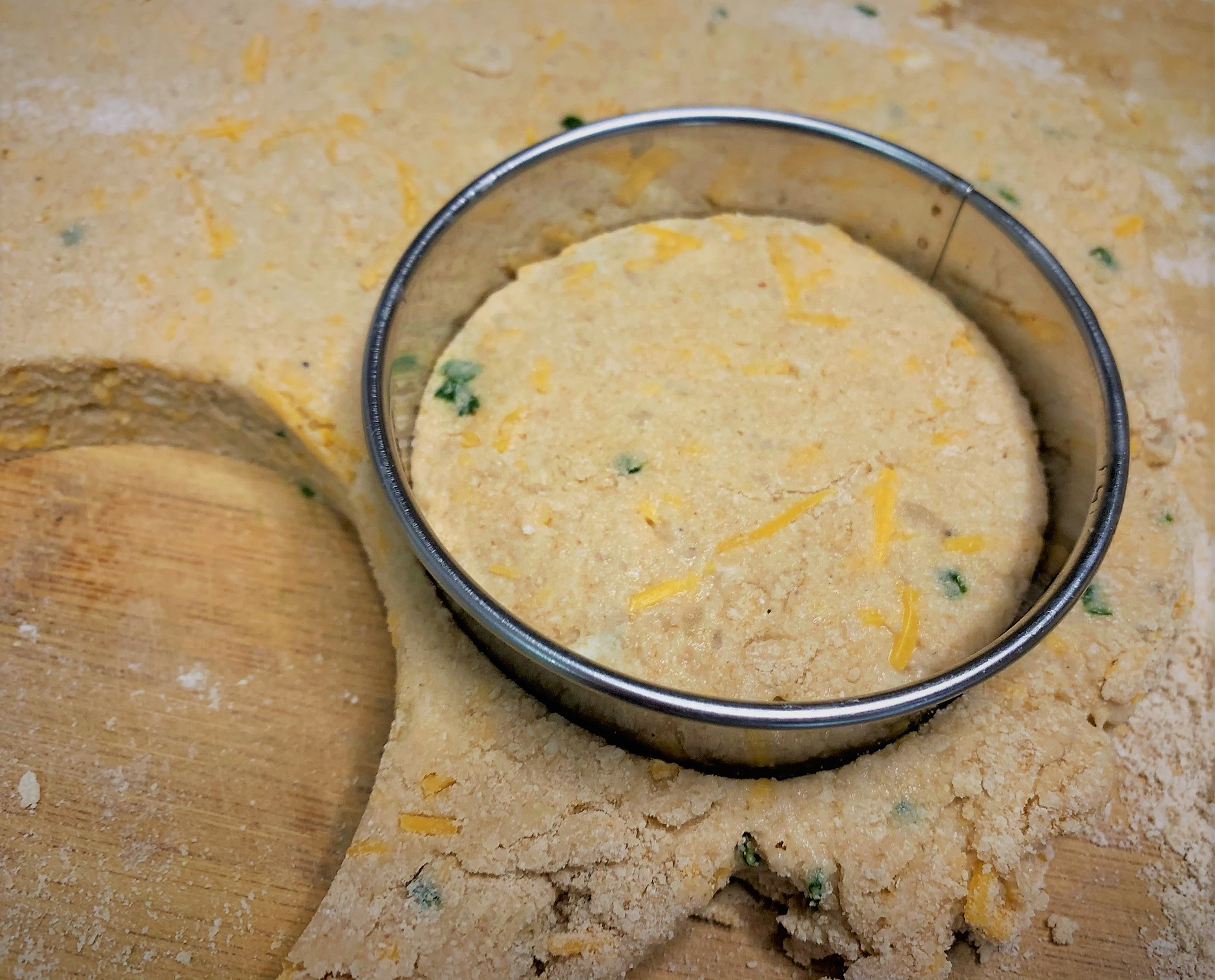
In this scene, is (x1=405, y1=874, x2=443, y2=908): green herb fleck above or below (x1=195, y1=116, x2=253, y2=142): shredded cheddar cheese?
below

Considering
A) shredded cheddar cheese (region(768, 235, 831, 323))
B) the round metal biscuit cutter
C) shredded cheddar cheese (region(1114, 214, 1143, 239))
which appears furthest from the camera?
shredded cheddar cheese (region(1114, 214, 1143, 239))

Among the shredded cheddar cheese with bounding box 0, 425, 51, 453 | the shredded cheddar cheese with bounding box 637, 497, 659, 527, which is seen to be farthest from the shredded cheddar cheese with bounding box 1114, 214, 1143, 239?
the shredded cheddar cheese with bounding box 0, 425, 51, 453

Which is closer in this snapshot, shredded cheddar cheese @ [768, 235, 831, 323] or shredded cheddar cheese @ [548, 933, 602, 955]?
shredded cheddar cheese @ [548, 933, 602, 955]

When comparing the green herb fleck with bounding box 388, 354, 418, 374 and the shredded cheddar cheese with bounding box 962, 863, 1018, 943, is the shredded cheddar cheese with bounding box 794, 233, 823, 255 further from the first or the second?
the shredded cheddar cheese with bounding box 962, 863, 1018, 943

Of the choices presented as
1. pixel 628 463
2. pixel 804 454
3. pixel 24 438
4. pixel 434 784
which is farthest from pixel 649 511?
pixel 24 438

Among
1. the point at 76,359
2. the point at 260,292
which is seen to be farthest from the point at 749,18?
the point at 76,359

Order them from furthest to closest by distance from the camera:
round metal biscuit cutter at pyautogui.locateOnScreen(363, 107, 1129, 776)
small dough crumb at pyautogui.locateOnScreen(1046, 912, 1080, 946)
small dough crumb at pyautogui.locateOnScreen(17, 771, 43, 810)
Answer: small dough crumb at pyautogui.locateOnScreen(17, 771, 43, 810) → small dough crumb at pyautogui.locateOnScreen(1046, 912, 1080, 946) → round metal biscuit cutter at pyautogui.locateOnScreen(363, 107, 1129, 776)
